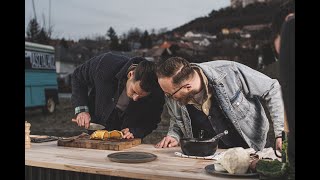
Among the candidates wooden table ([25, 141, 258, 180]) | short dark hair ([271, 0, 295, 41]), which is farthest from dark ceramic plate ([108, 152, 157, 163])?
short dark hair ([271, 0, 295, 41])

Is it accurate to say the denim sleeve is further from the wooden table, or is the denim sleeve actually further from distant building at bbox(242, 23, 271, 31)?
the wooden table

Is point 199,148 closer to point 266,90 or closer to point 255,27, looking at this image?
point 266,90

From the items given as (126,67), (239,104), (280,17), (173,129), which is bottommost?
(173,129)

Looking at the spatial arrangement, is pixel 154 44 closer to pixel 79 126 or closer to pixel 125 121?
pixel 125 121

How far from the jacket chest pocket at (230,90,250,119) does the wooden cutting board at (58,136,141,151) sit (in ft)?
2.19

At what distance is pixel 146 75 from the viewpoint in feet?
10.0

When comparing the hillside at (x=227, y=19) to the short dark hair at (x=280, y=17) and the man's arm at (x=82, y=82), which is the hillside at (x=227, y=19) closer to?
the short dark hair at (x=280, y=17)

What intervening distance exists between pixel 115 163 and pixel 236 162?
0.67 m

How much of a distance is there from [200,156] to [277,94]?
621 millimetres

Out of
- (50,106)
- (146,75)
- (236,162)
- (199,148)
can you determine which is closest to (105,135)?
(146,75)

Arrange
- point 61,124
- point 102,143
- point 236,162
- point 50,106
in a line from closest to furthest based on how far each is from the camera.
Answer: point 236,162 → point 102,143 → point 61,124 → point 50,106

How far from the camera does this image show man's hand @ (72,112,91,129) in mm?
3293

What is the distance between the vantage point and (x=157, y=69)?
115 inches

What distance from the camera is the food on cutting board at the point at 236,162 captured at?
202 cm
